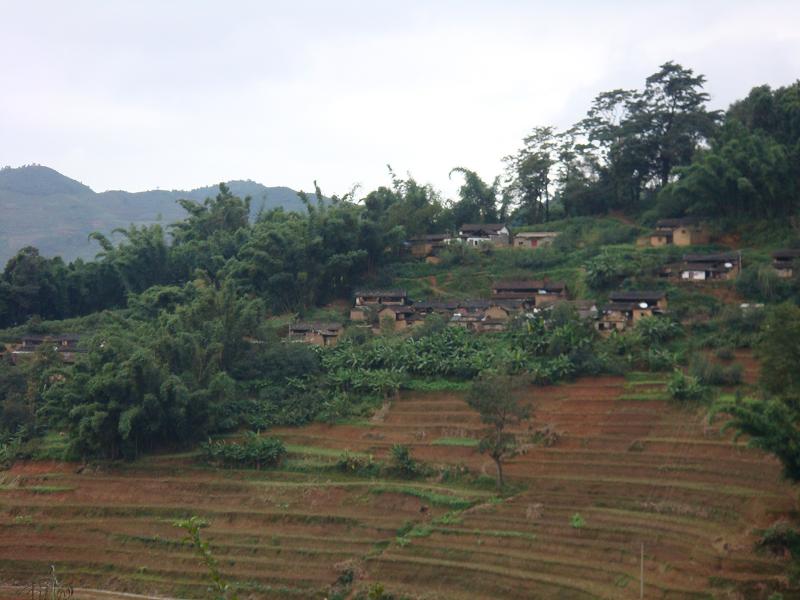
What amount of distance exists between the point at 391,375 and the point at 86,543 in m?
12.0

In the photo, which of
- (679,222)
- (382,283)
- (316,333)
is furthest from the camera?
(382,283)

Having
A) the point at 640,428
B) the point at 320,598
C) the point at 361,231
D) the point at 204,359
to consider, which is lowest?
the point at 320,598

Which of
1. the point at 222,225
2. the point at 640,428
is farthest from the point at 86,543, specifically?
the point at 222,225

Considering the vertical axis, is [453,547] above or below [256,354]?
below

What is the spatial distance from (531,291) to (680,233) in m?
7.44

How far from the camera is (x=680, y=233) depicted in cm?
4334

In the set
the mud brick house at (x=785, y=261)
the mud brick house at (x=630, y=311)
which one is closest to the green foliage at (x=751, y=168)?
the mud brick house at (x=785, y=261)

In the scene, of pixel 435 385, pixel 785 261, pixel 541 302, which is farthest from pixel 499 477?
pixel 785 261

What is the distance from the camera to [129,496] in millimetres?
30688

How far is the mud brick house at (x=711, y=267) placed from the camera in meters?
38.8

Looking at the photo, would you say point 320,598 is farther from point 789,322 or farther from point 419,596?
point 789,322

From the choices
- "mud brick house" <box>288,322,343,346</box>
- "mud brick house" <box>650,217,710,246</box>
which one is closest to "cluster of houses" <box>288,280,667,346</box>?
"mud brick house" <box>288,322,343,346</box>

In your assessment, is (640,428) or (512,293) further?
(512,293)

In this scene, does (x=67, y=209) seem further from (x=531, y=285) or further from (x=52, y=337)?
(x=531, y=285)
